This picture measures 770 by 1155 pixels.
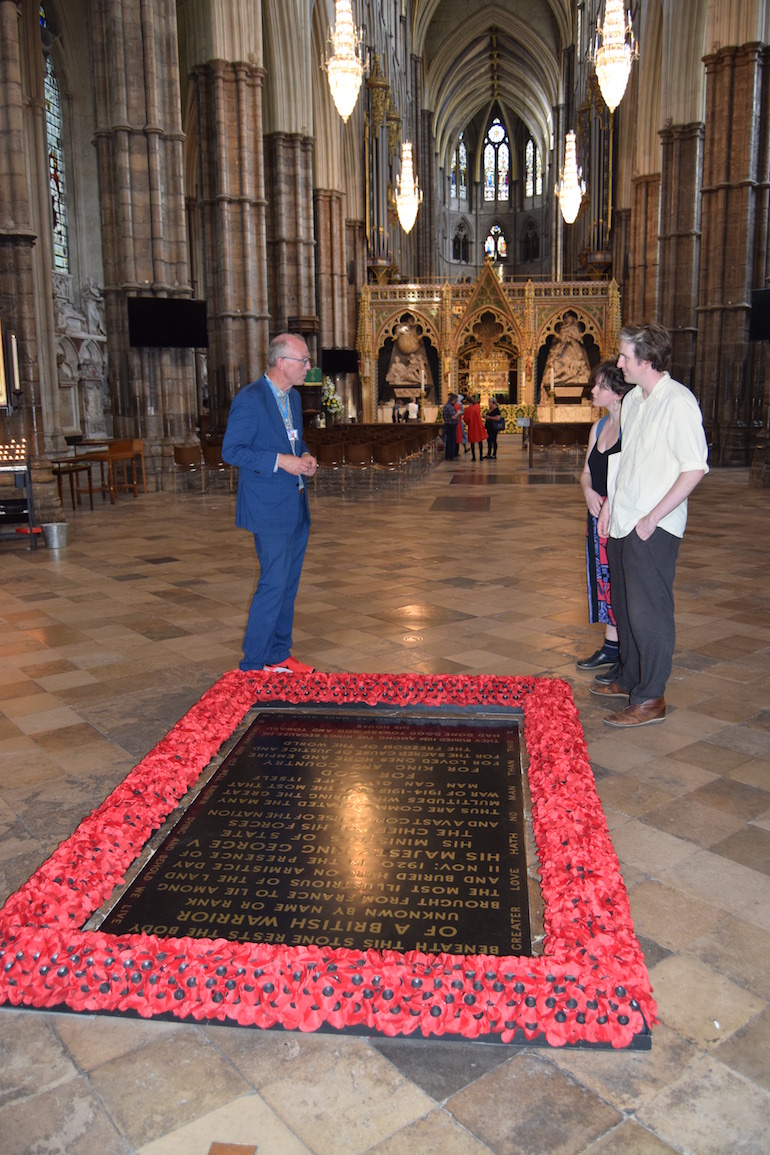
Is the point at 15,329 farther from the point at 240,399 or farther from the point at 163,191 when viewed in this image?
the point at 240,399

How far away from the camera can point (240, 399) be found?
471 cm

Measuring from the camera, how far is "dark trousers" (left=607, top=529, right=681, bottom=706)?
4.27 metres

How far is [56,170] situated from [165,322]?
31.3 ft

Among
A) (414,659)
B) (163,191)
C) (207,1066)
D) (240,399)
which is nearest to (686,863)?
(207,1066)

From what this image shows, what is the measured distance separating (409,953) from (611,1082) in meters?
0.56

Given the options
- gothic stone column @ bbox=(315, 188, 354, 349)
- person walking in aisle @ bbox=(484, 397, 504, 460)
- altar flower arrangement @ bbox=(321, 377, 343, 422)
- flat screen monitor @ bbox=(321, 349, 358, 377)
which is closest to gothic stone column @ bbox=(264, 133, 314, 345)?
altar flower arrangement @ bbox=(321, 377, 343, 422)

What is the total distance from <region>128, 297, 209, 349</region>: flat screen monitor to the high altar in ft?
50.9

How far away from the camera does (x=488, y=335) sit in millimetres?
31000

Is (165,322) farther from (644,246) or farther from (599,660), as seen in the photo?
(644,246)

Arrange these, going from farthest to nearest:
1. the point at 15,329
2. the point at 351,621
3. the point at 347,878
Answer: the point at 15,329
the point at 351,621
the point at 347,878

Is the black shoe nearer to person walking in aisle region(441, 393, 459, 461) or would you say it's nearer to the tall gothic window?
person walking in aisle region(441, 393, 459, 461)

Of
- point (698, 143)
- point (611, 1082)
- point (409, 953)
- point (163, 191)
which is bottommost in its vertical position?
point (611, 1082)

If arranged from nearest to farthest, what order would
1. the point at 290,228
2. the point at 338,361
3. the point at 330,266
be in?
1. the point at 290,228
2. the point at 338,361
3. the point at 330,266

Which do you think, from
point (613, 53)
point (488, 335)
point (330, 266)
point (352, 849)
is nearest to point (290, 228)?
point (330, 266)
